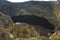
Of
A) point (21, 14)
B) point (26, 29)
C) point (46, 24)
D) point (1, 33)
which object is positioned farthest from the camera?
point (21, 14)

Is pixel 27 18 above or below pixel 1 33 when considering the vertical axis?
above

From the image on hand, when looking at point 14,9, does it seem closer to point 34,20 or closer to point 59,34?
point 34,20

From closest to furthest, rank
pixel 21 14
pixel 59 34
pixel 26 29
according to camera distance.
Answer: pixel 59 34 < pixel 26 29 < pixel 21 14

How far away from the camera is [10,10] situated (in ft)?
25.8

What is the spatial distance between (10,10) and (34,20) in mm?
1457

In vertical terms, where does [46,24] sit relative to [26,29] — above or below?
above

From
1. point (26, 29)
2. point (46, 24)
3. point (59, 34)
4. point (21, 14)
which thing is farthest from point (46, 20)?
point (59, 34)

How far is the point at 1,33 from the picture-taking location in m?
1.75

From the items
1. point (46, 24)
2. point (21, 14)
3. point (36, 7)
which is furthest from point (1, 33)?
point (36, 7)

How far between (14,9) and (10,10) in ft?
0.68

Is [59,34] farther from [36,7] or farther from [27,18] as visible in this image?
[36,7]

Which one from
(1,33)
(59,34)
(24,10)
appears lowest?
(1,33)

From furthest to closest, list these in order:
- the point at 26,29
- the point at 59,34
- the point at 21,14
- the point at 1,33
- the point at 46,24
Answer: the point at 21,14
the point at 46,24
the point at 26,29
the point at 59,34
the point at 1,33

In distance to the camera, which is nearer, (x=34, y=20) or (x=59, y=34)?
(x=59, y=34)
